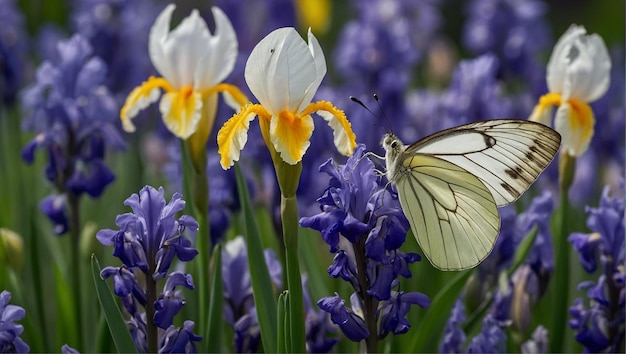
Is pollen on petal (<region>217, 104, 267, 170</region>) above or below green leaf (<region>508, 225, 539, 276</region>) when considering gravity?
above

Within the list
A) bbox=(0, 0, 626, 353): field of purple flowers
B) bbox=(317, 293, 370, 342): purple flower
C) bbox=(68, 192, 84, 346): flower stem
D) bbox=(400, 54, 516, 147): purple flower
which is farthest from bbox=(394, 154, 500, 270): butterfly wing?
bbox=(68, 192, 84, 346): flower stem

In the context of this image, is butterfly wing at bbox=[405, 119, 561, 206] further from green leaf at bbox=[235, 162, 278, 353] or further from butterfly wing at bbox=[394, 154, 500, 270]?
green leaf at bbox=[235, 162, 278, 353]

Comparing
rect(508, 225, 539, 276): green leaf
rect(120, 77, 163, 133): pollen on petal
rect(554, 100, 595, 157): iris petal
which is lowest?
rect(508, 225, 539, 276): green leaf

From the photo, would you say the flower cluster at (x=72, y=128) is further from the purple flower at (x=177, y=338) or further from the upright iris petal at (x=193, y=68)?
the purple flower at (x=177, y=338)

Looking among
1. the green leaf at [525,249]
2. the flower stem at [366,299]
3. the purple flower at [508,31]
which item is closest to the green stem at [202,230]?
the flower stem at [366,299]

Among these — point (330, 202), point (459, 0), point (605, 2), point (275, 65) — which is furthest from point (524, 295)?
point (459, 0)

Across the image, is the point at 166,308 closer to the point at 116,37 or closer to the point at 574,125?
the point at 574,125
